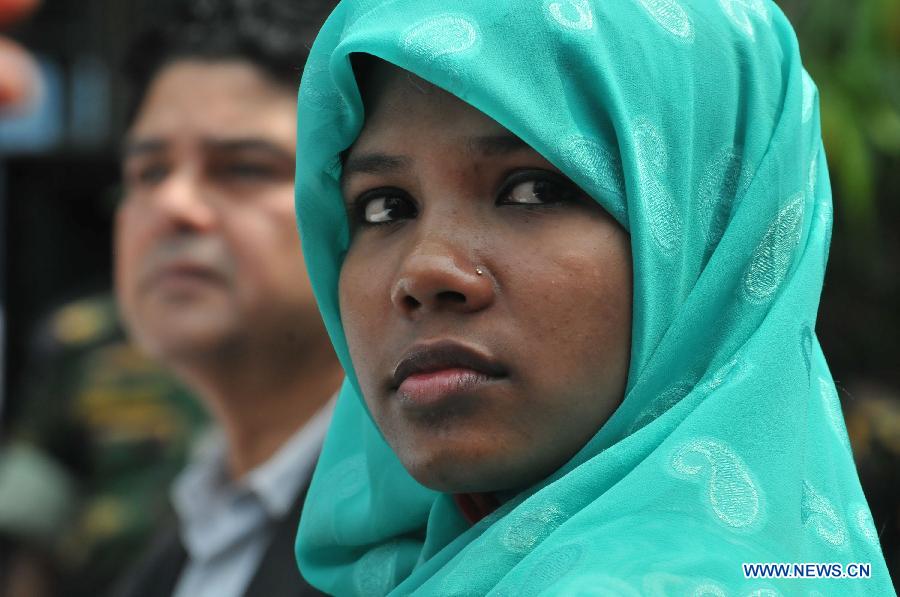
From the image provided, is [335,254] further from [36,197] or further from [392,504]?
[36,197]

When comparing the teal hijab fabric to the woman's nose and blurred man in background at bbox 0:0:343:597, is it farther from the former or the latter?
blurred man in background at bbox 0:0:343:597

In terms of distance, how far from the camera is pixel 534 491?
1556 millimetres

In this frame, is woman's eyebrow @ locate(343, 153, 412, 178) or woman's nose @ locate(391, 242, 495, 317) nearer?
woman's nose @ locate(391, 242, 495, 317)

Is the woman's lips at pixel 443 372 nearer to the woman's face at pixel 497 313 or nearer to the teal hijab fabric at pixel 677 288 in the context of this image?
the woman's face at pixel 497 313

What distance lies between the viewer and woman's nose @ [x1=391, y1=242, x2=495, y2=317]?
1.49m

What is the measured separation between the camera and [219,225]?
2961 millimetres

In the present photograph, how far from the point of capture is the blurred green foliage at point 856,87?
3.82 meters

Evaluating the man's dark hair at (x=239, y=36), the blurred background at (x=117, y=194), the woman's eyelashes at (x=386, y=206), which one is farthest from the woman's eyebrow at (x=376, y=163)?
the man's dark hair at (x=239, y=36)

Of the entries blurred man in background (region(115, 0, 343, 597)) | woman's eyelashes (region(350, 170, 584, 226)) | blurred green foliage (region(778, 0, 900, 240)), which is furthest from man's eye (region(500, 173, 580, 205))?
blurred green foliage (region(778, 0, 900, 240))

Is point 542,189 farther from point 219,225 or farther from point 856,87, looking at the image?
point 856,87

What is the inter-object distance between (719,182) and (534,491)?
43cm

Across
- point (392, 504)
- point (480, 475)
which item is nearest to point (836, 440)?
point (480, 475)

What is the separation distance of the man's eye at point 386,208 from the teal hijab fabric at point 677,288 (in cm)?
10

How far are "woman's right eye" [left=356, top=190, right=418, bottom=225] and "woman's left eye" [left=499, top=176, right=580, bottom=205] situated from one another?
16cm
